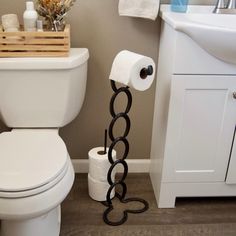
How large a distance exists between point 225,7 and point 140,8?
1.32 feet

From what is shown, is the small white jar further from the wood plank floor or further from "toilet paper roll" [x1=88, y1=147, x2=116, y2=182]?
Result: the wood plank floor

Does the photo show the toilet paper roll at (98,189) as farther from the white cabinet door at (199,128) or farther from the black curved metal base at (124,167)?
the white cabinet door at (199,128)

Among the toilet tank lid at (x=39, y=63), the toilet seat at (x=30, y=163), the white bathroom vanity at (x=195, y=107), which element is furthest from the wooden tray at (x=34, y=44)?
the white bathroom vanity at (x=195, y=107)

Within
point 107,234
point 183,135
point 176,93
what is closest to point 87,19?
point 176,93

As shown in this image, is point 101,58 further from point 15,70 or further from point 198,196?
point 198,196

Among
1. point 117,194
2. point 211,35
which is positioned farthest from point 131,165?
point 211,35

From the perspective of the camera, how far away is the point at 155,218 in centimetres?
160

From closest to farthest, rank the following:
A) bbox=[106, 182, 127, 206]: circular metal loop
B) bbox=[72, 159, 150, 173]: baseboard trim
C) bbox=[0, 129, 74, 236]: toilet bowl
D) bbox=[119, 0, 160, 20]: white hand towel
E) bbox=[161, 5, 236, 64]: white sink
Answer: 1. bbox=[0, 129, 74, 236]: toilet bowl
2. bbox=[161, 5, 236, 64]: white sink
3. bbox=[119, 0, 160, 20]: white hand towel
4. bbox=[106, 182, 127, 206]: circular metal loop
5. bbox=[72, 159, 150, 173]: baseboard trim

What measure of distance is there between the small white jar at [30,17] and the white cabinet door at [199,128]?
2.15ft

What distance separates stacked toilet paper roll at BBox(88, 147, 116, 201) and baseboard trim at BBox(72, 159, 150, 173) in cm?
22

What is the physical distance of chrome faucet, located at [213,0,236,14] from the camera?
1.52 metres

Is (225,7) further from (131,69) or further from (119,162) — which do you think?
(119,162)

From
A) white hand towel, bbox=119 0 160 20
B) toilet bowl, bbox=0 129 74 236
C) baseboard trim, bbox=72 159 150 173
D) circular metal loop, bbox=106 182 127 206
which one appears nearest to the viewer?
toilet bowl, bbox=0 129 74 236

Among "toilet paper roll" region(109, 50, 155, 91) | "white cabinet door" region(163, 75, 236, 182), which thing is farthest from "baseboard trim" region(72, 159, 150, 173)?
"toilet paper roll" region(109, 50, 155, 91)
